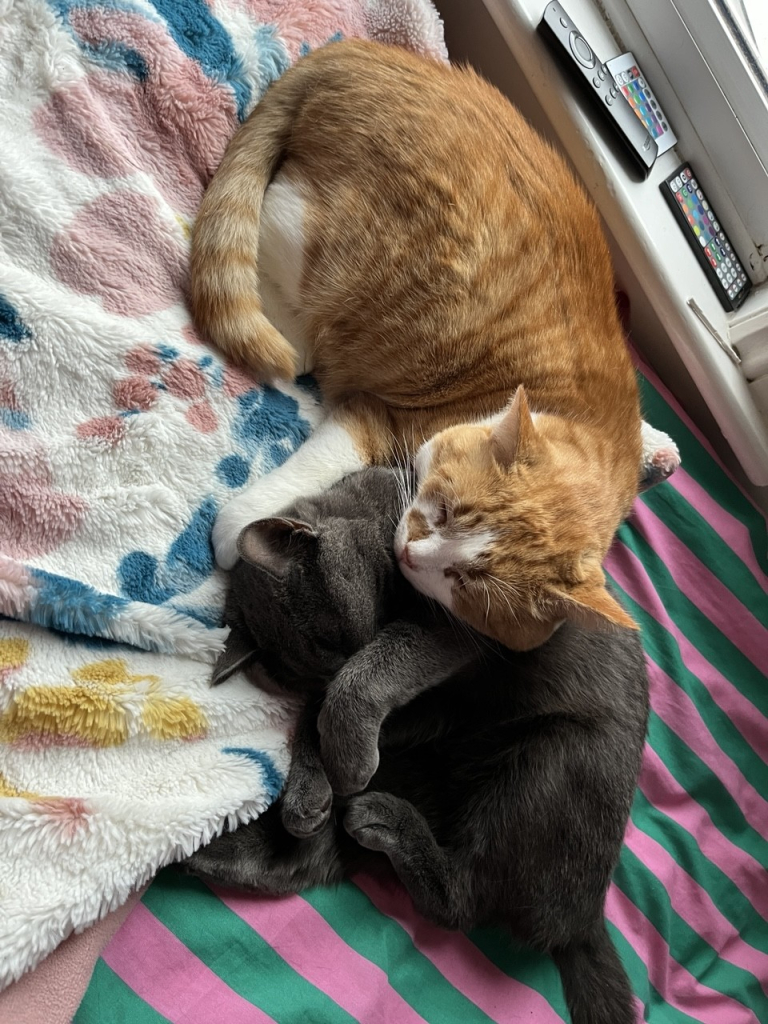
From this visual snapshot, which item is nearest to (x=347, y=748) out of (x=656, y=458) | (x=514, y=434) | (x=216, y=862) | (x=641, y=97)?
(x=216, y=862)

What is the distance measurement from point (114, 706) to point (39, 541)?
22 centimetres

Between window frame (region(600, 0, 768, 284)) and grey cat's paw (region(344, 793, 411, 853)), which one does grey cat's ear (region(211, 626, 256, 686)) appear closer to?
grey cat's paw (region(344, 793, 411, 853))

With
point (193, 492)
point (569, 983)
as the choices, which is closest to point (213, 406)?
point (193, 492)

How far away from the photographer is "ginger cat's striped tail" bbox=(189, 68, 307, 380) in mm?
1044

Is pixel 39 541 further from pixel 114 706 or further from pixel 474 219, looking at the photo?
pixel 474 219

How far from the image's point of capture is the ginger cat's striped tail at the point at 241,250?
3.43ft

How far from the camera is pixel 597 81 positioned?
1396 mm

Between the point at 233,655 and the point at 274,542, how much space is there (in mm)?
157

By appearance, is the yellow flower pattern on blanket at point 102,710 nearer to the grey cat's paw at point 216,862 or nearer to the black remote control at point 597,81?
the grey cat's paw at point 216,862

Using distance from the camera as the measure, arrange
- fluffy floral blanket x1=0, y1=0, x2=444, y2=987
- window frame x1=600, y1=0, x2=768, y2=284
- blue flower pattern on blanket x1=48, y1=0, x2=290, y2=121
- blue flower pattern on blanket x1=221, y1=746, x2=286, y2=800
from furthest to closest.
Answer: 1. window frame x1=600, y1=0, x2=768, y2=284
2. blue flower pattern on blanket x1=48, y1=0, x2=290, y2=121
3. blue flower pattern on blanket x1=221, y1=746, x2=286, y2=800
4. fluffy floral blanket x1=0, y1=0, x2=444, y2=987

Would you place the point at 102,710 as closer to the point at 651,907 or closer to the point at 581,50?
the point at 651,907

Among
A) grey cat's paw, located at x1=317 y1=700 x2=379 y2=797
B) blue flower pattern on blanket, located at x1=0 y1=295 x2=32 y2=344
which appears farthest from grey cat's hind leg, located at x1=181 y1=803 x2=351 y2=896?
blue flower pattern on blanket, located at x1=0 y1=295 x2=32 y2=344

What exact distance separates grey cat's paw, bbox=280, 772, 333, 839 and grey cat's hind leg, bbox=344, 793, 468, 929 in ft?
0.18

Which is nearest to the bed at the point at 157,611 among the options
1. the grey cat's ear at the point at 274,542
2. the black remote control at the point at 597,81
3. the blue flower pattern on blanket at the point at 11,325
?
the blue flower pattern on blanket at the point at 11,325
